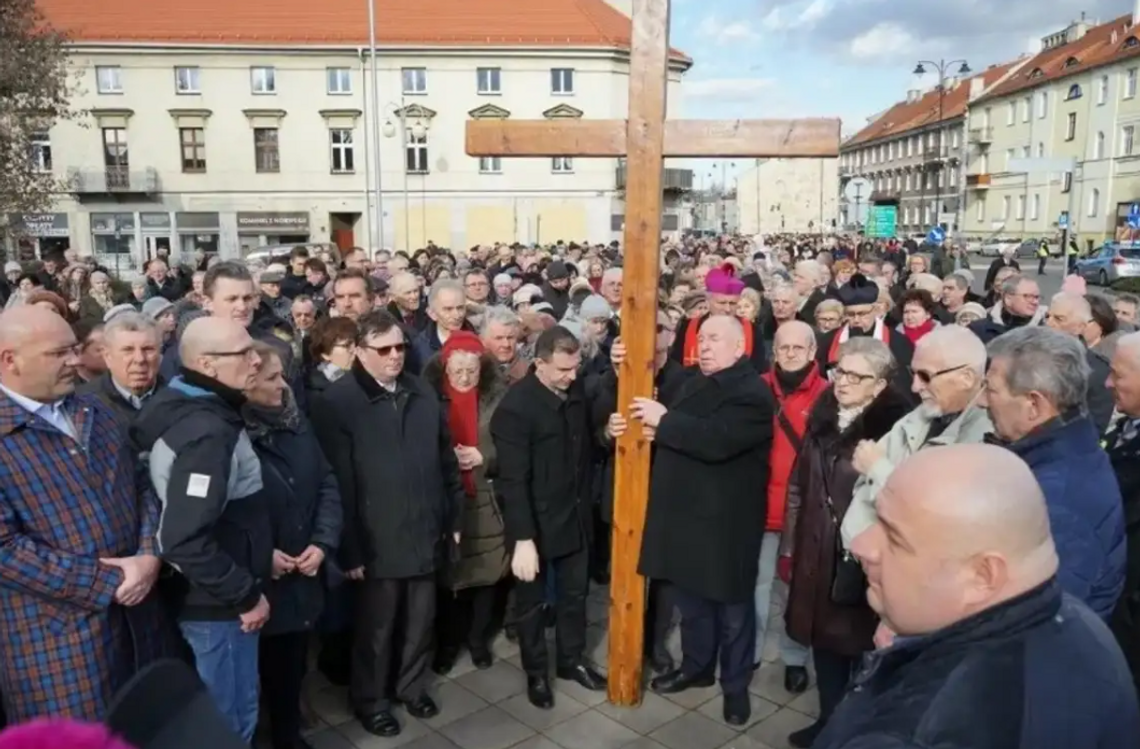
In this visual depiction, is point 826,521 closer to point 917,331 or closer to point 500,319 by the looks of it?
point 500,319

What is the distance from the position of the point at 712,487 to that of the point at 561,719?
1.31 metres

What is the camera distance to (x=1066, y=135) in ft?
169

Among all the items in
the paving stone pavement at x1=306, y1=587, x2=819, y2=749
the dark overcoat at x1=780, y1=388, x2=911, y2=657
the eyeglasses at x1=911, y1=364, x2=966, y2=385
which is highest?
the eyeglasses at x1=911, y1=364, x2=966, y2=385

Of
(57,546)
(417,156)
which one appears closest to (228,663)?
(57,546)

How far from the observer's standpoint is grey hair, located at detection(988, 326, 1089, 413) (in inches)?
102

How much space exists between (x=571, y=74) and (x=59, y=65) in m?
23.4

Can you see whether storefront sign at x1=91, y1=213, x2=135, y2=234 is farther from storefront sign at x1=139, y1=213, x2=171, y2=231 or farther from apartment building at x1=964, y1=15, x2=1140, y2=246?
apartment building at x1=964, y1=15, x2=1140, y2=246

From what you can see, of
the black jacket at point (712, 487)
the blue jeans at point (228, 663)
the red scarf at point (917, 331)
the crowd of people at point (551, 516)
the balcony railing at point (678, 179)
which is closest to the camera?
the crowd of people at point (551, 516)

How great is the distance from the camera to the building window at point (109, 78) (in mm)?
37406

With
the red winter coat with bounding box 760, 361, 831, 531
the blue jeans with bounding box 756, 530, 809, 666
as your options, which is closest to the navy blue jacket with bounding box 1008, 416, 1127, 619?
the red winter coat with bounding box 760, 361, 831, 531

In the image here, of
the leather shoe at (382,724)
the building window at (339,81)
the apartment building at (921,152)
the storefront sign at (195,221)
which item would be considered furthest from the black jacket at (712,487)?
the apartment building at (921,152)

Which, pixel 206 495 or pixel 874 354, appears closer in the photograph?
pixel 206 495

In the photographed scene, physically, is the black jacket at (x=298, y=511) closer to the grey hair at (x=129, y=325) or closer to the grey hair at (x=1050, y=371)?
the grey hair at (x=129, y=325)

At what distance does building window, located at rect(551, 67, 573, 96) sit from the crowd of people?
3518cm
